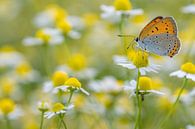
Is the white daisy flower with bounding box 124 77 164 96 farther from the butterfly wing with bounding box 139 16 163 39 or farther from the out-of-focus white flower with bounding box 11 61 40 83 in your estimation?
the out-of-focus white flower with bounding box 11 61 40 83

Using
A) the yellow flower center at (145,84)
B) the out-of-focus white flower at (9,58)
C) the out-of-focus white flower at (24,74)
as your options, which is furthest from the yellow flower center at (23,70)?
the yellow flower center at (145,84)

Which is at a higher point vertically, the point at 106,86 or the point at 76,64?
the point at 76,64

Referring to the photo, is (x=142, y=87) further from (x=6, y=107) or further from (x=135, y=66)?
(x=6, y=107)

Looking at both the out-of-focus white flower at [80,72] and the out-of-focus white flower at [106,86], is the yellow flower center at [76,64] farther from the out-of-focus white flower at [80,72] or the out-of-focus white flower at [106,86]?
the out-of-focus white flower at [106,86]

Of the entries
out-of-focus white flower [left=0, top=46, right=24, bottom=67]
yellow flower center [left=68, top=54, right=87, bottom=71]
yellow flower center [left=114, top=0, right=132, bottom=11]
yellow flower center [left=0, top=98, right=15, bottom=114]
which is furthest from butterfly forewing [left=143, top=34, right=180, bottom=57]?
out-of-focus white flower [left=0, top=46, right=24, bottom=67]

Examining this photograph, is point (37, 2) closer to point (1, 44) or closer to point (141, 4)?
point (1, 44)

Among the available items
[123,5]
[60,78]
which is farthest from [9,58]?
[60,78]

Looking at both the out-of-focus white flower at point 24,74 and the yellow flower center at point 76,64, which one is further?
the out-of-focus white flower at point 24,74
